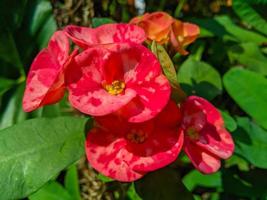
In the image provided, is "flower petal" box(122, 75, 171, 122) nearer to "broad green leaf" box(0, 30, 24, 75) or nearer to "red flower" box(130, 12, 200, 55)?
"red flower" box(130, 12, 200, 55)

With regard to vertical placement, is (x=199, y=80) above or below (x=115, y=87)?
below

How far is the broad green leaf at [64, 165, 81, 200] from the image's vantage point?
140cm

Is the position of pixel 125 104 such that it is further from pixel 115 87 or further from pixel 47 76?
pixel 47 76

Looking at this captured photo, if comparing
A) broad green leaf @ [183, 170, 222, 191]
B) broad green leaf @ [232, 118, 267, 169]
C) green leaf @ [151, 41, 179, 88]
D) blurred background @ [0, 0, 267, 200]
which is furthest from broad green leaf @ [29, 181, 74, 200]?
green leaf @ [151, 41, 179, 88]

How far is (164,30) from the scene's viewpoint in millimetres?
1089

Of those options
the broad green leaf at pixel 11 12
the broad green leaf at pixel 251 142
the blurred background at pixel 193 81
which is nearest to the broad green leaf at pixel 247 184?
the blurred background at pixel 193 81

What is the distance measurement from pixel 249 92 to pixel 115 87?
19.0 inches

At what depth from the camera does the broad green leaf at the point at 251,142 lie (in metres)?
1.22

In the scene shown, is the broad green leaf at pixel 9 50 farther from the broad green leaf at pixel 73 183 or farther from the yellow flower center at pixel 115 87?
the yellow flower center at pixel 115 87

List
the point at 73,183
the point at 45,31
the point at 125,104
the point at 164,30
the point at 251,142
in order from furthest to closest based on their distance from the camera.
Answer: the point at 45,31 < the point at 73,183 < the point at 251,142 < the point at 164,30 < the point at 125,104

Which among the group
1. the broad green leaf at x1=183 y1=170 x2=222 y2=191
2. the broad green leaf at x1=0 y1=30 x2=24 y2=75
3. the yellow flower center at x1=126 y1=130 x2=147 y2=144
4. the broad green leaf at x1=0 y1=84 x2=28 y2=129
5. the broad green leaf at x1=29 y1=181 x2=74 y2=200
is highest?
the yellow flower center at x1=126 y1=130 x2=147 y2=144

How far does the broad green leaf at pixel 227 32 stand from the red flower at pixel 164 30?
1.38ft

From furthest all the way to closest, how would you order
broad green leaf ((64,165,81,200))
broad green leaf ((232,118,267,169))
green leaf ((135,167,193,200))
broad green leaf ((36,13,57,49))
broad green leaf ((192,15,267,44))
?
broad green leaf ((36,13,57,49)) < broad green leaf ((192,15,267,44)) < broad green leaf ((64,165,81,200)) < broad green leaf ((232,118,267,169)) < green leaf ((135,167,193,200))

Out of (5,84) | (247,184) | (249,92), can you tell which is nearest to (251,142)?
(249,92)
